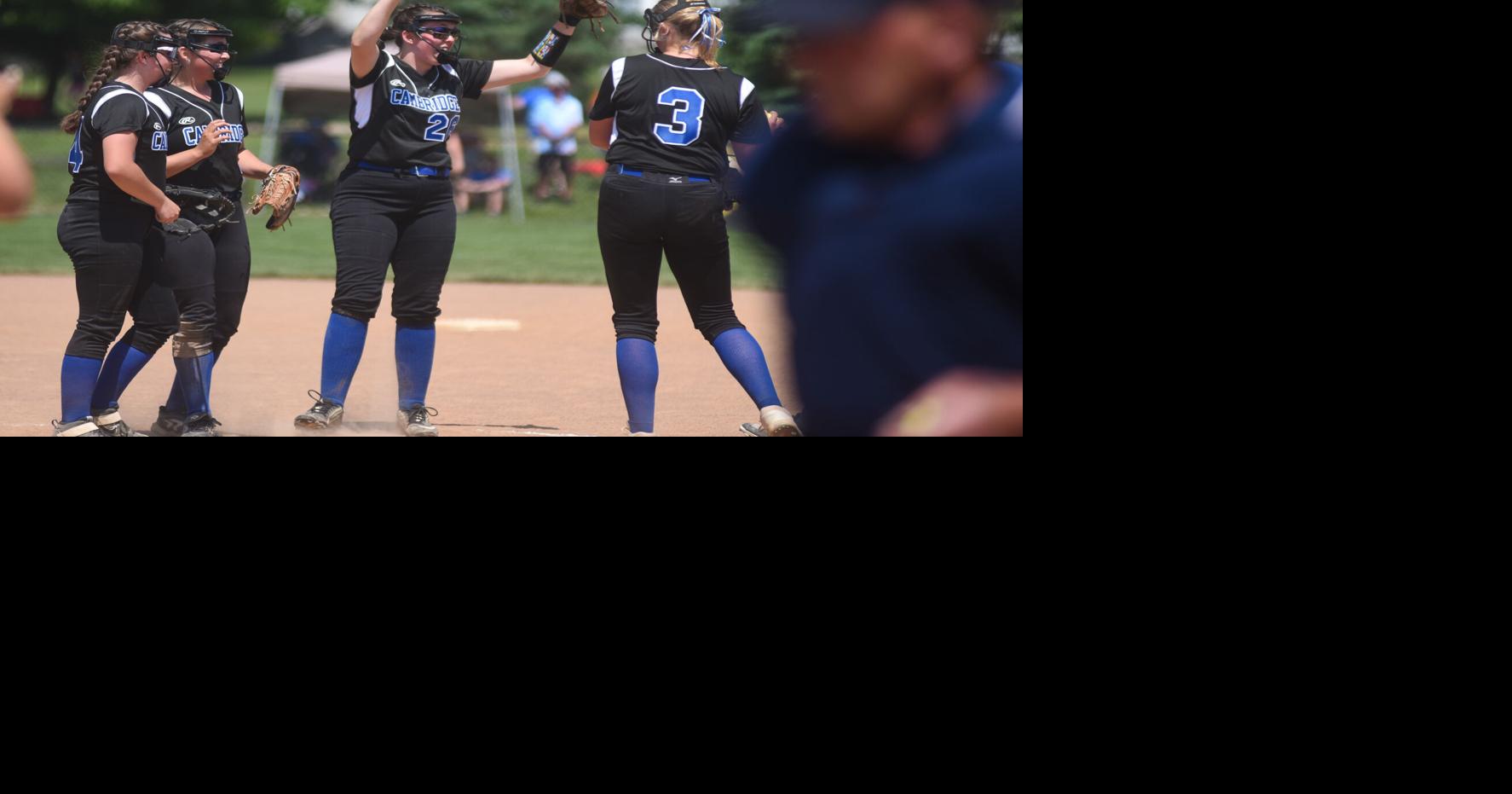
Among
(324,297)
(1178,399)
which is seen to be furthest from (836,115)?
(324,297)

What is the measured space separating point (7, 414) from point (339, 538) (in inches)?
47.0

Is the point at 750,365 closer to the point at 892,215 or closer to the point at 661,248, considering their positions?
the point at 661,248

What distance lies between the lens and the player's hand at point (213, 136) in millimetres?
4863

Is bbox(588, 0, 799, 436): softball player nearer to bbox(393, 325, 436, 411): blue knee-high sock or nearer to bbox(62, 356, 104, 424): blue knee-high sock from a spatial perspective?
bbox(393, 325, 436, 411): blue knee-high sock

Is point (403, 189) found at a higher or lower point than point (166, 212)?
higher

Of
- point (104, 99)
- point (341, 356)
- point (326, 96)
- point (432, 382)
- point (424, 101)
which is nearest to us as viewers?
point (104, 99)

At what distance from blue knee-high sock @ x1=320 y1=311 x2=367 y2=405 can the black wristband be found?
3.35 feet

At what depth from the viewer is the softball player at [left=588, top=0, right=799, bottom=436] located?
4.67 meters

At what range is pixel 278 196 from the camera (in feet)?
16.1

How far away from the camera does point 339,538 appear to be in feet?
14.1

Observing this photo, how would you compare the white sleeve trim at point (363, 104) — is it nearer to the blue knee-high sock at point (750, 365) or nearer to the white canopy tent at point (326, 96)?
the white canopy tent at point (326, 96)

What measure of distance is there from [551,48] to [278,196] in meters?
1.01

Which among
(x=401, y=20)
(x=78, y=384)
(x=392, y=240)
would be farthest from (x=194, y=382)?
(x=401, y=20)

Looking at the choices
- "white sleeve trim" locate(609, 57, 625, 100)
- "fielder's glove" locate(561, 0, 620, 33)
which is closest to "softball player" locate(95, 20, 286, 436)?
"fielder's glove" locate(561, 0, 620, 33)
